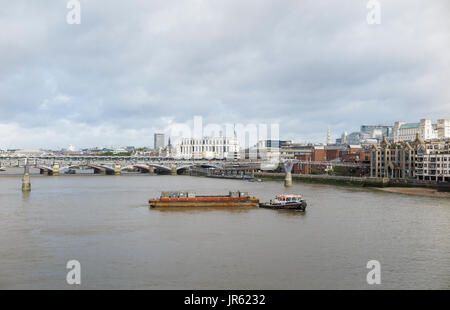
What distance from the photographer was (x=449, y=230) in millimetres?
25344

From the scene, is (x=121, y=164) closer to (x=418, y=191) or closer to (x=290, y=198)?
(x=418, y=191)

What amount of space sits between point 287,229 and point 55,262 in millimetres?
13384

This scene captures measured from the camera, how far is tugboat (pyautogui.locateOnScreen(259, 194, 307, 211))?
34.6 metres

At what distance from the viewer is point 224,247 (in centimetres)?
2112

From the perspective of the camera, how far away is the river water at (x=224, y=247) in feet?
53.1

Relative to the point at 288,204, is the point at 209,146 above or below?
above

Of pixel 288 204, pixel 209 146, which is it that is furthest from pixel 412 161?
pixel 209 146

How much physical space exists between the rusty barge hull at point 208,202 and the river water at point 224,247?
7.42ft

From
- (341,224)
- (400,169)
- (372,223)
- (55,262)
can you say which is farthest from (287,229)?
(400,169)

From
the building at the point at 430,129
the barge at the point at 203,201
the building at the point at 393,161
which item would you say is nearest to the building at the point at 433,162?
the building at the point at 393,161

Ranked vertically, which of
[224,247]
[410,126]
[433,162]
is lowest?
[224,247]

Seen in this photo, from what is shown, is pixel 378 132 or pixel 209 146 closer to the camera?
pixel 378 132

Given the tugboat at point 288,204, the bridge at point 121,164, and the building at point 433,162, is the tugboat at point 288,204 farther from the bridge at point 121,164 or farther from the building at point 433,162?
the bridge at point 121,164

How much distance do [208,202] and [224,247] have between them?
16.9m
